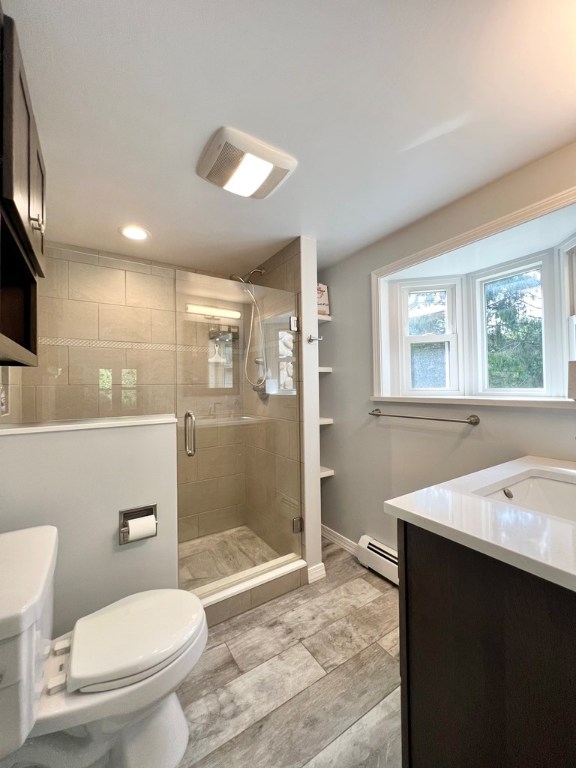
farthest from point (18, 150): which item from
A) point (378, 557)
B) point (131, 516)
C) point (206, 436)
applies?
point (378, 557)

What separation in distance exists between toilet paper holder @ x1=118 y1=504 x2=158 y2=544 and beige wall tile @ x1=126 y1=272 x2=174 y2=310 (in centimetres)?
136

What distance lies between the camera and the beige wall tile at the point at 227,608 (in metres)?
1.59

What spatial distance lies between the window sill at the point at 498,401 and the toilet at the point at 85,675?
4.93 ft

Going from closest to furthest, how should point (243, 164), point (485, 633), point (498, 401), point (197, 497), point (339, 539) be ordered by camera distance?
point (485, 633), point (243, 164), point (498, 401), point (197, 497), point (339, 539)

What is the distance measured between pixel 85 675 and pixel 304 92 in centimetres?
188

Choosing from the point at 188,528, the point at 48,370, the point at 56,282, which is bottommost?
the point at 188,528

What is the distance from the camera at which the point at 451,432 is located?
1.71m

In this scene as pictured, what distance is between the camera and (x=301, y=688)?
1230mm

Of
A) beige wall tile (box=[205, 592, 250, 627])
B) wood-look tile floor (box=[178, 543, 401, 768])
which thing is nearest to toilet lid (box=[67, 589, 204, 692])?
wood-look tile floor (box=[178, 543, 401, 768])

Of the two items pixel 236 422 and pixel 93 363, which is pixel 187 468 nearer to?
pixel 236 422

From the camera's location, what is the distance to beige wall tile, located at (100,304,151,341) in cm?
205

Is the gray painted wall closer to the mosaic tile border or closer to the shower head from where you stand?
the shower head

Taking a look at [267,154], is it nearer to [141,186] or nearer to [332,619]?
[141,186]

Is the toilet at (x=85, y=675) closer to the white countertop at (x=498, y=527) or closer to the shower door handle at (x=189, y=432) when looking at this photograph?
the white countertop at (x=498, y=527)
